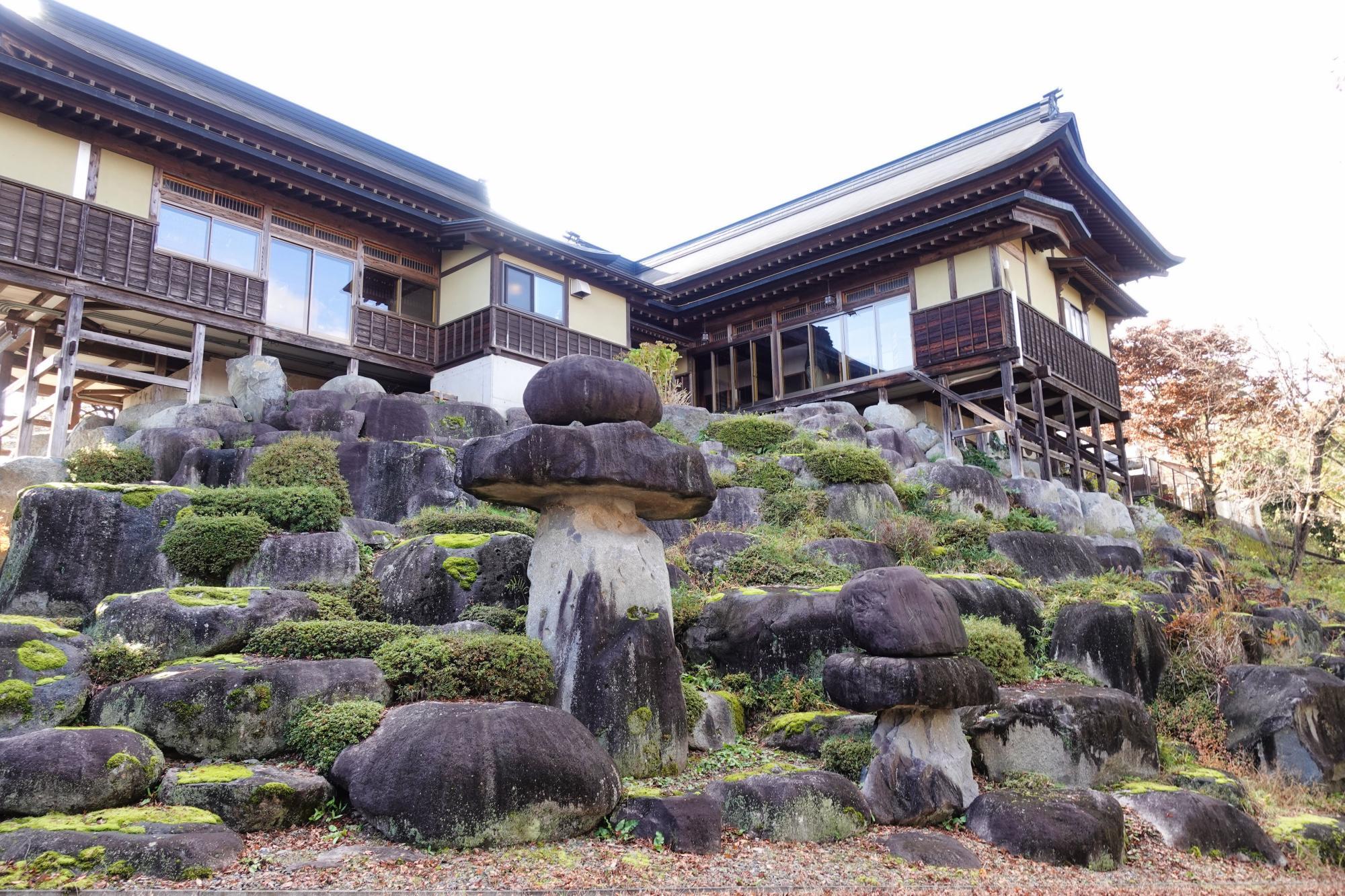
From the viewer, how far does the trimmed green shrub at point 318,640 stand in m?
8.15

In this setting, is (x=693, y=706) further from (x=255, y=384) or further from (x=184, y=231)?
(x=184, y=231)

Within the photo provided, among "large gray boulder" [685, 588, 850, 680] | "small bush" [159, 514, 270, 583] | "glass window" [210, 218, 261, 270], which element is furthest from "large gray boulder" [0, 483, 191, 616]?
"glass window" [210, 218, 261, 270]

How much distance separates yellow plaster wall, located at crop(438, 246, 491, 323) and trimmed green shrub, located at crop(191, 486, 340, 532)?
11.4 metres

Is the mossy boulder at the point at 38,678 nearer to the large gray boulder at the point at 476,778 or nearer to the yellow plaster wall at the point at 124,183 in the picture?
the large gray boulder at the point at 476,778

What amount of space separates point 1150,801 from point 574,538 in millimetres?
5902

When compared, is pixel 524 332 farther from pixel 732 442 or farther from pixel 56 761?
pixel 56 761

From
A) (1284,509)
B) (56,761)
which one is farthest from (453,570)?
(1284,509)

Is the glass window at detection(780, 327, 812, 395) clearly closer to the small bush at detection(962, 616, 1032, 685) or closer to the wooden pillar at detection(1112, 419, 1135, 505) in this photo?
the wooden pillar at detection(1112, 419, 1135, 505)

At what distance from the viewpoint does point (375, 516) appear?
1442 cm

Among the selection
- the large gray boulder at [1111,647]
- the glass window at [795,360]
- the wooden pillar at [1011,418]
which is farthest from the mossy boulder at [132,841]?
the glass window at [795,360]

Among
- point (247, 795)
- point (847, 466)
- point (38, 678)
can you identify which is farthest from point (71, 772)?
point (847, 466)

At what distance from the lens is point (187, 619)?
8375 millimetres

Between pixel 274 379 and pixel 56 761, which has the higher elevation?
pixel 274 379

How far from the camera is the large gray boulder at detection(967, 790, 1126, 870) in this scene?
707 centimetres
